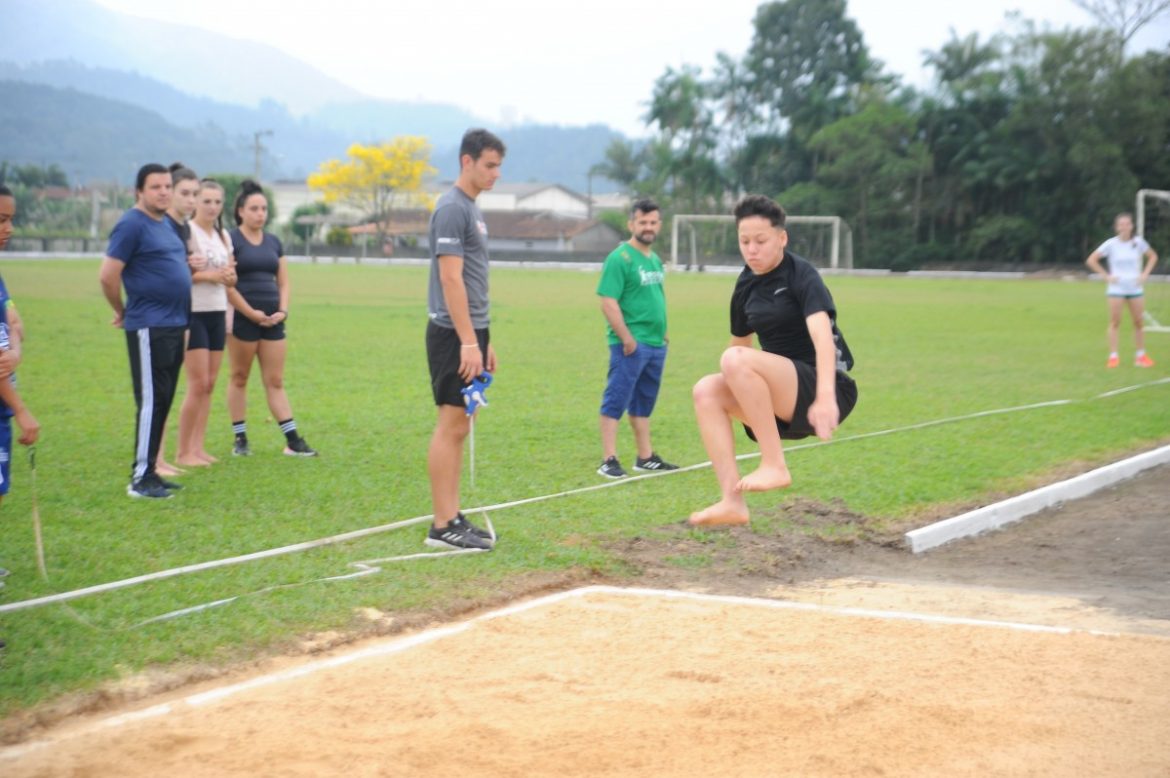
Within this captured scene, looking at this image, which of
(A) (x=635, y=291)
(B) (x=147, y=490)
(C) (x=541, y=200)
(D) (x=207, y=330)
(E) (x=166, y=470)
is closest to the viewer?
(B) (x=147, y=490)

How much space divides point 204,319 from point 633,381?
3.48m

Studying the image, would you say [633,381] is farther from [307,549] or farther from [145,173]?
[145,173]

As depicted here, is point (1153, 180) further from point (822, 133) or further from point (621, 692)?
point (621, 692)

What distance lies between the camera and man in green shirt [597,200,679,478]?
9.58 metres

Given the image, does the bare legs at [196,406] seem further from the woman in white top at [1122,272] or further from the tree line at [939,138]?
the tree line at [939,138]

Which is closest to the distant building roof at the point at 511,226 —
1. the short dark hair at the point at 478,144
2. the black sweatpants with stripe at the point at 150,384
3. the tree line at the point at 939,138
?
the tree line at the point at 939,138

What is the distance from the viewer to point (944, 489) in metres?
9.30

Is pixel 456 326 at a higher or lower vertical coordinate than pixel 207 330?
higher

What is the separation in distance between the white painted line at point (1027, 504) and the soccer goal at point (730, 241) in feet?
171

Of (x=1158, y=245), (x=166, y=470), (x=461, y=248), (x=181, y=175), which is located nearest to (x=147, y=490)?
(x=166, y=470)

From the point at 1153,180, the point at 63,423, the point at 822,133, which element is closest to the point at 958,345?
the point at 63,423

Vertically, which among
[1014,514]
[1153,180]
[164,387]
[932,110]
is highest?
[932,110]

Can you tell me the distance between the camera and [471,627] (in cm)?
568

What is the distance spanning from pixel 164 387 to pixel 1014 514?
6.19 meters
